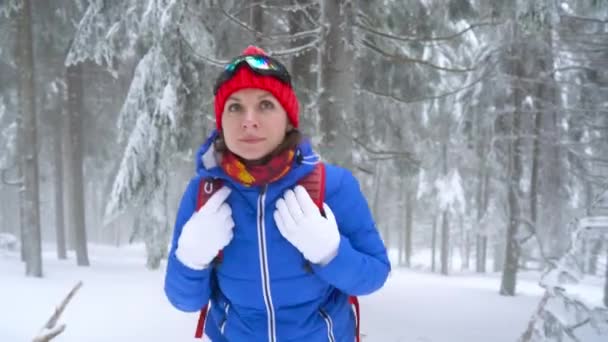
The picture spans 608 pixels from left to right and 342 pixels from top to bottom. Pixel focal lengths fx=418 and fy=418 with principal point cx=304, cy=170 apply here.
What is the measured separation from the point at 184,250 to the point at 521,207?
39.9ft

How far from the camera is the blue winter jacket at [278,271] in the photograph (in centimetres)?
167

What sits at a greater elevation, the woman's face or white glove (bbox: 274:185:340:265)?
the woman's face

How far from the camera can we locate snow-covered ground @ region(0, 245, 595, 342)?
6332mm

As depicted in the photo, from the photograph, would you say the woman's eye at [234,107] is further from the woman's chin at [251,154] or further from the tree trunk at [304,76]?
the tree trunk at [304,76]

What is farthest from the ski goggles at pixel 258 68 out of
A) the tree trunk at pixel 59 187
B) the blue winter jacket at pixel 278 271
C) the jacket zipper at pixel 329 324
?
the tree trunk at pixel 59 187

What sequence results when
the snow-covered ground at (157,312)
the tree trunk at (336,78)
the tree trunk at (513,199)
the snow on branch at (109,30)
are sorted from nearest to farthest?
the tree trunk at (336,78) → the snow-covered ground at (157,312) → the snow on branch at (109,30) → the tree trunk at (513,199)

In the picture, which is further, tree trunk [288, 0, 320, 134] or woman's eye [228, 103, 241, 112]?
tree trunk [288, 0, 320, 134]

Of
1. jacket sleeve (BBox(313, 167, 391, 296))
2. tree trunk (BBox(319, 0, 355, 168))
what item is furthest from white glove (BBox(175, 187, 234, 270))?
tree trunk (BBox(319, 0, 355, 168))

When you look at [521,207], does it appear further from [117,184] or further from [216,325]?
[216,325]

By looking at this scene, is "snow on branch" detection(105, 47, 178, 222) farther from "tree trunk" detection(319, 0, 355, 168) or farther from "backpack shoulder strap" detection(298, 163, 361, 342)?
"backpack shoulder strap" detection(298, 163, 361, 342)

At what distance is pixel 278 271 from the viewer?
1674 mm

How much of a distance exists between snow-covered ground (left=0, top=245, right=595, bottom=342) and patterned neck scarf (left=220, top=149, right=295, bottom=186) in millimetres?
5188

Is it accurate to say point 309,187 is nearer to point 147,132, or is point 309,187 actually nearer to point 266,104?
point 266,104

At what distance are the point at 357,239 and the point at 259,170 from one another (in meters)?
0.52
